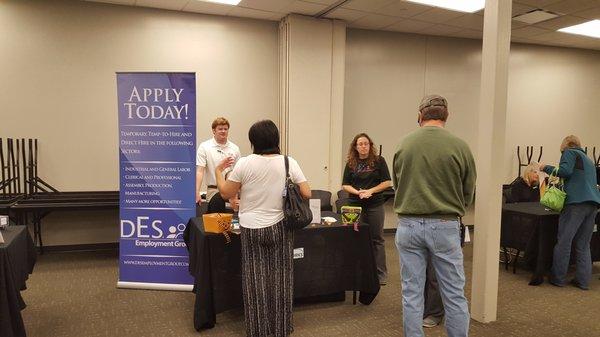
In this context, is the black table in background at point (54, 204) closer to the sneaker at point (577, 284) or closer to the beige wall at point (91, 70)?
the beige wall at point (91, 70)

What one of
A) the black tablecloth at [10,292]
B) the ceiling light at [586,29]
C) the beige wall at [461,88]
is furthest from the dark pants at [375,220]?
the ceiling light at [586,29]

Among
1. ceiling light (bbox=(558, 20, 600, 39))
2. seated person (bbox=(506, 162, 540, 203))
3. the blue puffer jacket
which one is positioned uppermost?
ceiling light (bbox=(558, 20, 600, 39))

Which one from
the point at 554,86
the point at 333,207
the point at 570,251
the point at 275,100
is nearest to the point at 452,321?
the point at 570,251

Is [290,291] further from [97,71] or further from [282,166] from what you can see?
[97,71]

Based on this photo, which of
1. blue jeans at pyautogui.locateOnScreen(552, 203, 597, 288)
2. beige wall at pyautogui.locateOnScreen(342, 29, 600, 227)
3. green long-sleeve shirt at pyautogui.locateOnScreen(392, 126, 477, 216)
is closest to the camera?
green long-sleeve shirt at pyautogui.locateOnScreen(392, 126, 477, 216)

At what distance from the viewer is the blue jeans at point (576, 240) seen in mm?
3918

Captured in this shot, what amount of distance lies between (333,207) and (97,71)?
3.30 m

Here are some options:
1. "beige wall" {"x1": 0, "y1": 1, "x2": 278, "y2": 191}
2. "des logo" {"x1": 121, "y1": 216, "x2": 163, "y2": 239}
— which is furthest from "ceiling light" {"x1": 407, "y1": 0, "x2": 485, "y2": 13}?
"des logo" {"x1": 121, "y1": 216, "x2": 163, "y2": 239}

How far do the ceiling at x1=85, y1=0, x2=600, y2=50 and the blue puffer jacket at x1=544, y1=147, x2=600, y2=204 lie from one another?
1.91 meters

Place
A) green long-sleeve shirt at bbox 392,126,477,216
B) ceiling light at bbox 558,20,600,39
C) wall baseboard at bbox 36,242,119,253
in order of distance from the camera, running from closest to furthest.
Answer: green long-sleeve shirt at bbox 392,126,477,216
wall baseboard at bbox 36,242,119,253
ceiling light at bbox 558,20,600,39

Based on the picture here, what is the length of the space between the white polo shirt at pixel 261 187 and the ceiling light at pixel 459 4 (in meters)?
3.23

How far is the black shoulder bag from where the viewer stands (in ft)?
8.14

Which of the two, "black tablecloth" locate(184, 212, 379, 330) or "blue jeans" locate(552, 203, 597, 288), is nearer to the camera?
"black tablecloth" locate(184, 212, 379, 330)

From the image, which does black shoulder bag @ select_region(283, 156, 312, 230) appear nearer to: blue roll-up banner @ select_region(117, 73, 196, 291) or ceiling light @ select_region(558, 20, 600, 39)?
blue roll-up banner @ select_region(117, 73, 196, 291)
